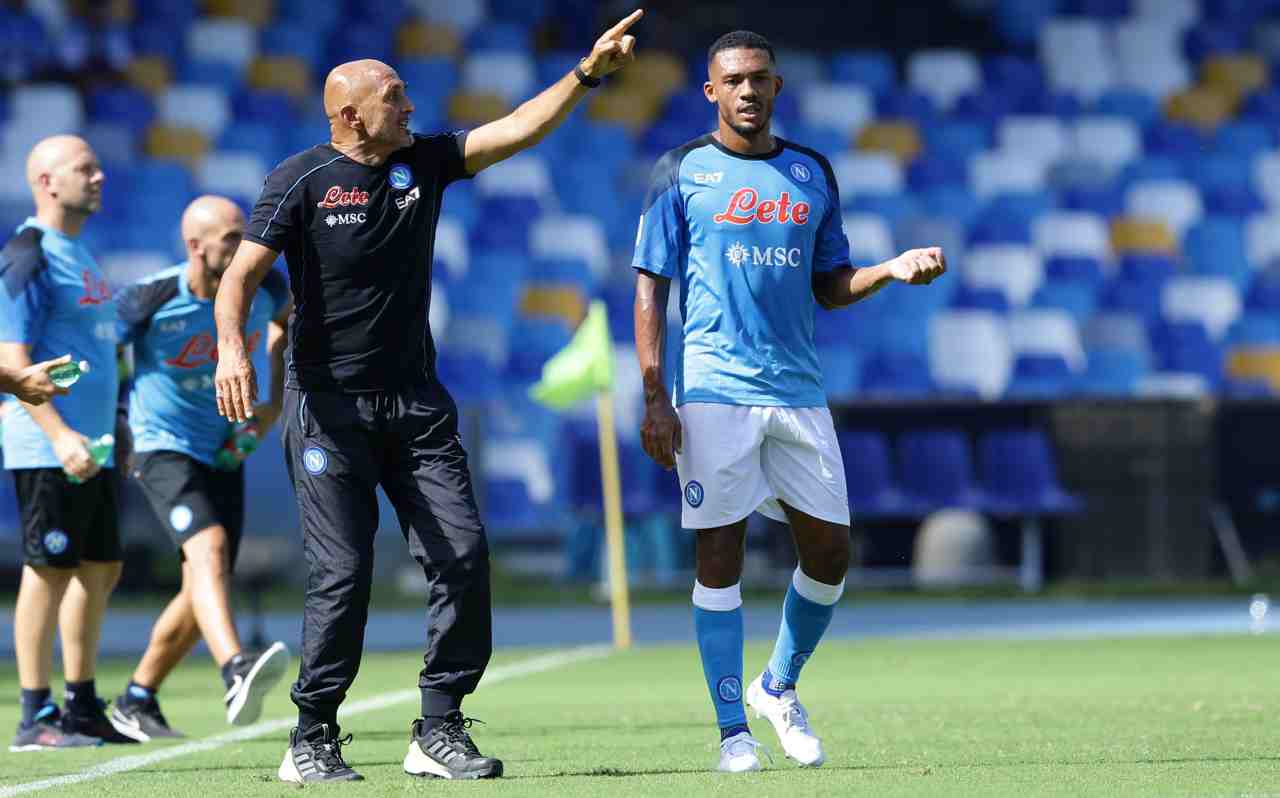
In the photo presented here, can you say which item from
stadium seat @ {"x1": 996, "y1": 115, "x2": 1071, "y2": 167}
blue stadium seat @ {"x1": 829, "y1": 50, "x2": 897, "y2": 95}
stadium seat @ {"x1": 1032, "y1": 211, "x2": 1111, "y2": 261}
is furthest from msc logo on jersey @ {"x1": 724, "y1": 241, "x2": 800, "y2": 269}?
blue stadium seat @ {"x1": 829, "y1": 50, "x2": 897, "y2": 95}

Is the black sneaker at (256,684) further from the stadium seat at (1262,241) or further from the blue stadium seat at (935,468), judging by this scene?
the stadium seat at (1262,241)

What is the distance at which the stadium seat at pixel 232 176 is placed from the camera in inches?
794

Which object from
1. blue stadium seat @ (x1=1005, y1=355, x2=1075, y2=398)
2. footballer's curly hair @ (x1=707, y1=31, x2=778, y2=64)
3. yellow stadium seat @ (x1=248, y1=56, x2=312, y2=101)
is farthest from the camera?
yellow stadium seat @ (x1=248, y1=56, x2=312, y2=101)

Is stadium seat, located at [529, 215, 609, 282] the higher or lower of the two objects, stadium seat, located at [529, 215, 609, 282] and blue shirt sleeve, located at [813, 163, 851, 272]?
the higher

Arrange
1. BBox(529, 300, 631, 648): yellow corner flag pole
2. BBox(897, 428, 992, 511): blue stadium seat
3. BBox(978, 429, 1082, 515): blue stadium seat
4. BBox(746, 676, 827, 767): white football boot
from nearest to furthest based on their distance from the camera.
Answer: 1. BBox(746, 676, 827, 767): white football boot
2. BBox(529, 300, 631, 648): yellow corner flag pole
3. BBox(978, 429, 1082, 515): blue stadium seat
4. BBox(897, 428, 992, 511): blue stadium seat

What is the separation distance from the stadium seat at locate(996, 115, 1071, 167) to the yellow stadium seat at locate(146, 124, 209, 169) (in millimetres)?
8879

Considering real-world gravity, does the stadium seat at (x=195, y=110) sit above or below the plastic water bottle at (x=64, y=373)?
above

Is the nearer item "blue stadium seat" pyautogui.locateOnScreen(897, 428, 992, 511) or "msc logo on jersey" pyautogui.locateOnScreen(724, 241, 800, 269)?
"msc logo on jersey" pyautogui.locateOnScreen(724, 241, 800, 269)

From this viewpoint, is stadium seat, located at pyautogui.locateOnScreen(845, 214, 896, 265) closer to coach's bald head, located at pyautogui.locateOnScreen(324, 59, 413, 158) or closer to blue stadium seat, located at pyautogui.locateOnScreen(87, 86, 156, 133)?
blue stadium seat, located at pyautogui.locateOnScreen(87, 86, 156, 133)

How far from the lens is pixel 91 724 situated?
7.45 meters

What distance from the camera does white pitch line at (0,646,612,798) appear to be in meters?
5.76

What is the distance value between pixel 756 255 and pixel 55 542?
3.01 metres

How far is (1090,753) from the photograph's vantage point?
19.4 ft

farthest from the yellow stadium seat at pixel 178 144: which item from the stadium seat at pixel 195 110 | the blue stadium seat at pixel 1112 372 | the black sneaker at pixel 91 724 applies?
the black sneaker at pixel 91 724
